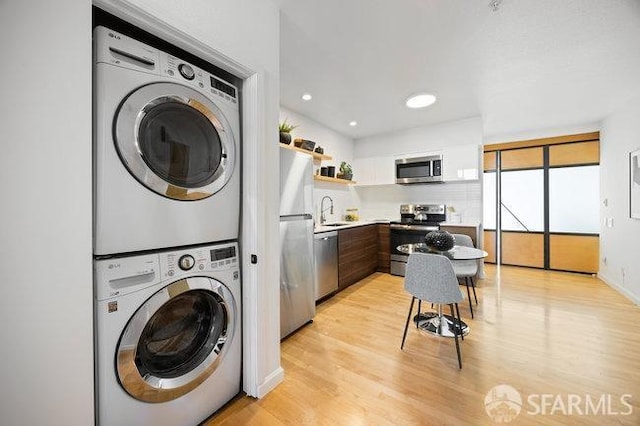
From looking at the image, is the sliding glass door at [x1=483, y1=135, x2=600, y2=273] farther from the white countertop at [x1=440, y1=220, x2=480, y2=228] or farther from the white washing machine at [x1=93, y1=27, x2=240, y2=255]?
the white washing machine at [x1=93, y1=27, x2=240, y2=255]

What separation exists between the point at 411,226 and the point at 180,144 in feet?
11.7

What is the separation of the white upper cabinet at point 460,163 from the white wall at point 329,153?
68.6 inches

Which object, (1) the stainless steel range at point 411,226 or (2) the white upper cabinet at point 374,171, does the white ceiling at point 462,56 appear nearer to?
(2) the white upper cabinet at point 374,171

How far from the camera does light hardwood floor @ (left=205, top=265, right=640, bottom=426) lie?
1469mm

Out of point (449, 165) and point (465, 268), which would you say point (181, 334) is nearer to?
point (465, 268)

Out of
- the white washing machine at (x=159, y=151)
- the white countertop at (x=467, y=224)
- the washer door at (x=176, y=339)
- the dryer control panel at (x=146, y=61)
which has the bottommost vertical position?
the washer door at (x=176, y=339)

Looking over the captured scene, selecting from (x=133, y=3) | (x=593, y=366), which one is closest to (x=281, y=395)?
(x=133, y=3)

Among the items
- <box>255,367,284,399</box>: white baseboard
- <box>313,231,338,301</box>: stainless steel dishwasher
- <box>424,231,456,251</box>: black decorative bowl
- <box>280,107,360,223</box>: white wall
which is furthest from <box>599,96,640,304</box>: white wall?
<box>255,367,284,399</box>: white baseboard

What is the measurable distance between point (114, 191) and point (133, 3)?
0.76m

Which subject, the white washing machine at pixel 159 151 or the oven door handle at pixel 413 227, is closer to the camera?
the white washing machine at pixel 159 151

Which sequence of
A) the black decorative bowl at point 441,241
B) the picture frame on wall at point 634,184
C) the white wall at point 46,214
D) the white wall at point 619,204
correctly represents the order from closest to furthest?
the white wall at point 46,214, the black decorative bowl at point 441,241, the picture frame on wall at point 634,184, the white wall at point 619,204

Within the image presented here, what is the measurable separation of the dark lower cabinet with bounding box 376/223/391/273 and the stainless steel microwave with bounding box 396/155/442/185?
0.89 metres

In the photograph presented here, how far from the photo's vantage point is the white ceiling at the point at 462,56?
178 cm

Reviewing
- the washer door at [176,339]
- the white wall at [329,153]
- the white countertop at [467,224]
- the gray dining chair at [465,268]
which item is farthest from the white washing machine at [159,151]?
the white countertop at [467,224]
